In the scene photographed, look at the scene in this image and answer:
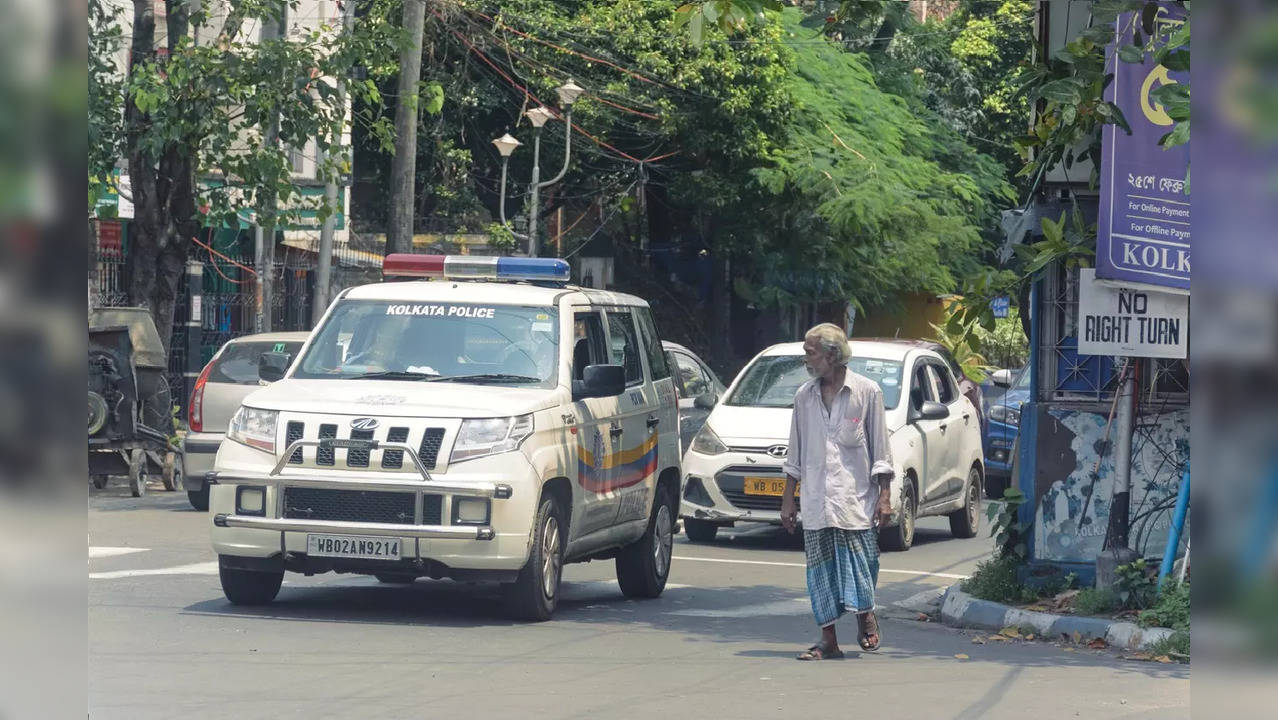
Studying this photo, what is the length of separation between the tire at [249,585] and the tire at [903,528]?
6.21 metres

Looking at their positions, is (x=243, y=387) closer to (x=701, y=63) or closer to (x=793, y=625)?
(x=793, y=625)

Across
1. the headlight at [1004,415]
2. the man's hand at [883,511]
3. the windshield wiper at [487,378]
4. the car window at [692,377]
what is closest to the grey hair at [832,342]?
the man's hand at [883,511]

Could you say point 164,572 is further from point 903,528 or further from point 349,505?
point 903,528

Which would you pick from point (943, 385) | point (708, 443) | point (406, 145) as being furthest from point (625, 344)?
point (406, 145)

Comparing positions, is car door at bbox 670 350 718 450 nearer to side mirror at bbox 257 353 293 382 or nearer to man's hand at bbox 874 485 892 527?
side mirror at bbox 257 353 293 382

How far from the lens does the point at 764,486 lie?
13.3 meters

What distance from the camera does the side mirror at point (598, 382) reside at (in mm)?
9383

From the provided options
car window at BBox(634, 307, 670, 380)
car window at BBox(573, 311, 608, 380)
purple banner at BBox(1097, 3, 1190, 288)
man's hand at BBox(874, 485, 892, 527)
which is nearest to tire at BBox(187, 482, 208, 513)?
car window at BBox(634, 307, 670, 380)

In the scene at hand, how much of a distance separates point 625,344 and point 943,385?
5801 millimetres

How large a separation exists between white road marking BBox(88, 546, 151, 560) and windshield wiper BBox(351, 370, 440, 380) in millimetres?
3176

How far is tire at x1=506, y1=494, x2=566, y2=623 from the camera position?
28.5 feet

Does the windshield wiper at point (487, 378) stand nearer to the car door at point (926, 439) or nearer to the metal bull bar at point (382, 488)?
the metal bull bar at point (382, 488)
